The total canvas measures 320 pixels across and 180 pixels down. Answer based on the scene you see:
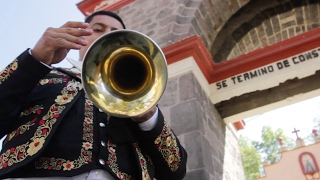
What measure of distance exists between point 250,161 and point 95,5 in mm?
14978

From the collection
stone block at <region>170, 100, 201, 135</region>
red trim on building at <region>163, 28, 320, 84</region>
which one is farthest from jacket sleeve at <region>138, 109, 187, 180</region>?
red trim on building at <region>163, 28, 320, 84</region>

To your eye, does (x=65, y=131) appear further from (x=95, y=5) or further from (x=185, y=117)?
A: (x=95, y=5)

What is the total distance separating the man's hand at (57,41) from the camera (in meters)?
1.26

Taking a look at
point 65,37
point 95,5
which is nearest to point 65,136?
point 65,37

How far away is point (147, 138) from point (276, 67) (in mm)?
2418

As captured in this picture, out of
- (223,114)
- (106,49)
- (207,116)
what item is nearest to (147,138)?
(106,49)

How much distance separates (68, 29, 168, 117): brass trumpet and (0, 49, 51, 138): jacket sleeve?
0.61 ft

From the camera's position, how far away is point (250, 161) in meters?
17.9

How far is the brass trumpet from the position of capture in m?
1.35

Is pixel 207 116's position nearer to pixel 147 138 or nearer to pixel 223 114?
pixel 223 114

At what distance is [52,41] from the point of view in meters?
1.26

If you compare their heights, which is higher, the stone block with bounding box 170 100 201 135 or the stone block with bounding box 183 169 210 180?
the stone block with bounding box 170 100 201 135

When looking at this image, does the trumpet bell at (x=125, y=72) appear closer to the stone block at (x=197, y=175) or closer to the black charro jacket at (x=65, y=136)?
the black charro jacket at (x=65, y=136)

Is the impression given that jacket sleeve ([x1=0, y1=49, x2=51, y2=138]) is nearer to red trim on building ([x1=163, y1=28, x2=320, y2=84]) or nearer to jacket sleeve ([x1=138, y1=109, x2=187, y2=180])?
jacket sleeve ([x1=138, y1=109, x2=187, y2=180])
